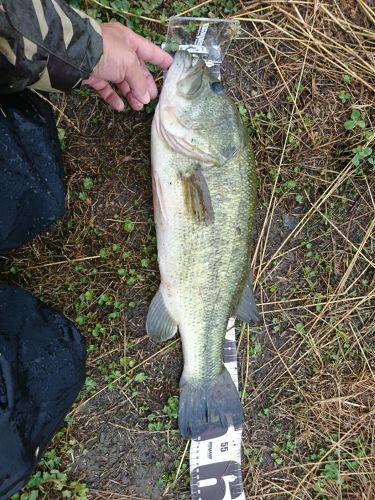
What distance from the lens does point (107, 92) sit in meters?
2.44

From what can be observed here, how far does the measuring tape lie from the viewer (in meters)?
2.88

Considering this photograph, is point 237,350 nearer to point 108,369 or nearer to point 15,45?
→ point 108,369

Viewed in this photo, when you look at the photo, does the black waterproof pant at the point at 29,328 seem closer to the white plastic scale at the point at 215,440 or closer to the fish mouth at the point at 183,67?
the fish mouth at the point at 183,67

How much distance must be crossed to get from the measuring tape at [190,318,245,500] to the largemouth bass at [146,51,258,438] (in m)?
0.24

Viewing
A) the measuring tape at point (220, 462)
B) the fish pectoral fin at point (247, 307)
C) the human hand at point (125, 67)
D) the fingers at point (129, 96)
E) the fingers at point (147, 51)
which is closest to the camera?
the human hand at point (125, 67)

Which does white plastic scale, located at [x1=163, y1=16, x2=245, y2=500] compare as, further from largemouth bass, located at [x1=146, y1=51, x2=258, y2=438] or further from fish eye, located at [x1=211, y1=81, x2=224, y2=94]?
fish eye, located at [x1=211, y1=81, x2=224, y2=94]

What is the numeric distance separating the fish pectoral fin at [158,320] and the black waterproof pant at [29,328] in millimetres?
389

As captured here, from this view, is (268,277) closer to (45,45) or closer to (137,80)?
(137,80)

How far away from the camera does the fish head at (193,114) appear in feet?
7.48

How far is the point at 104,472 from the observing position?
110 inches

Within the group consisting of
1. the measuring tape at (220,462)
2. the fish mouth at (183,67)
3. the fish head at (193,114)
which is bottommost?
the measuring tape at (220,462)

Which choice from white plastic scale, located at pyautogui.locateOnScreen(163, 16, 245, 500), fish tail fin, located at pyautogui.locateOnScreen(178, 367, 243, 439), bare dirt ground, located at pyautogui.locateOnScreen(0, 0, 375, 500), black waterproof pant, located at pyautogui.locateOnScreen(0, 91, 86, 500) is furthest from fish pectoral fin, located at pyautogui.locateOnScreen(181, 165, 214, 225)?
fish tail fin, located at pyautogui.locateOnScreen(178, 367, 243, 439)

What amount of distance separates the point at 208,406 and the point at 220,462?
0.51m

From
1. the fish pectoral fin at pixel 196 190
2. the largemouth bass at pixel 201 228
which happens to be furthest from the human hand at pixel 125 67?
the fish pectoral fin at pixel 196 190
